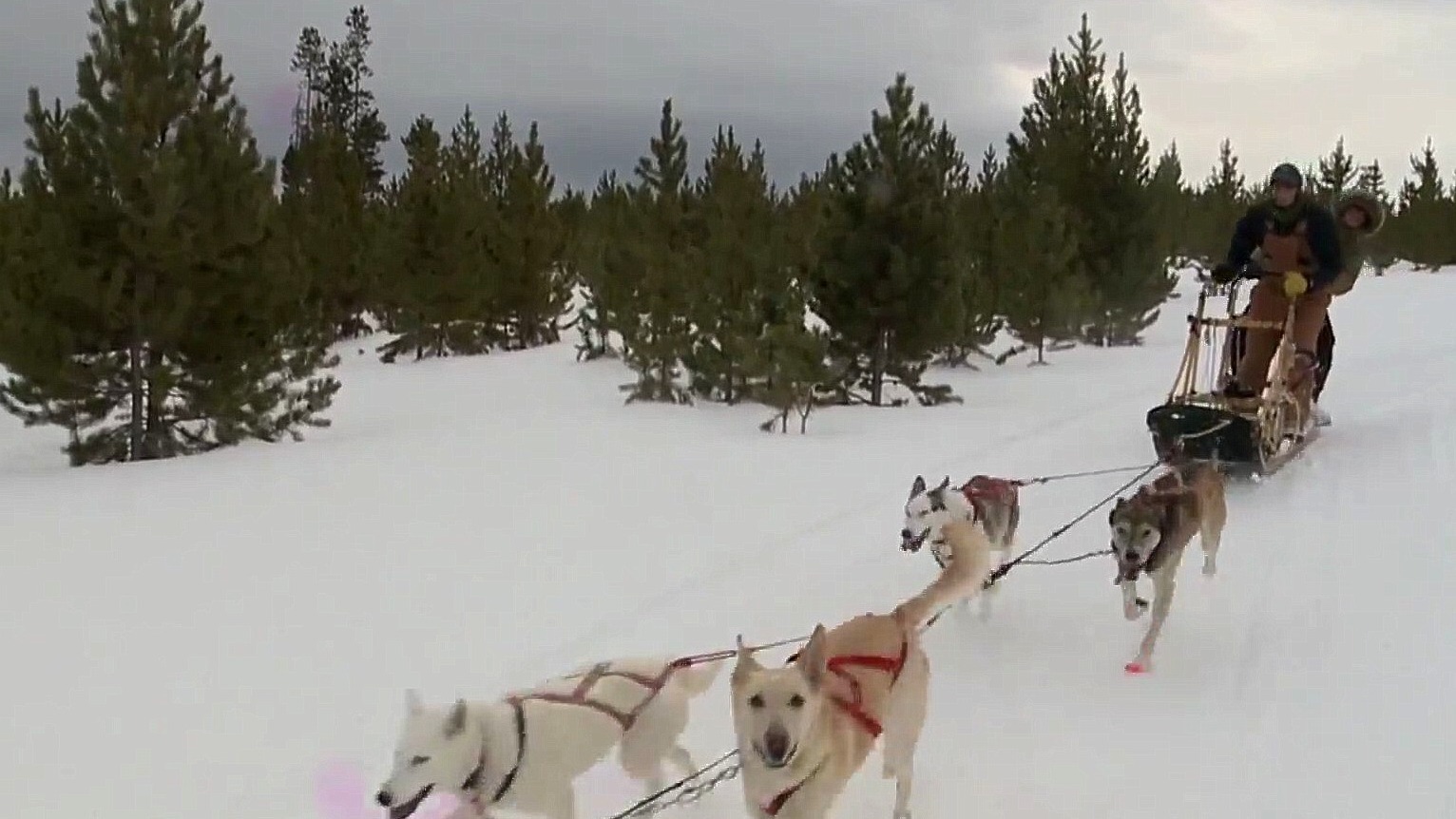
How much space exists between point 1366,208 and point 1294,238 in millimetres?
1241

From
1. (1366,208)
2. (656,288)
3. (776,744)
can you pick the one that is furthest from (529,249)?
(776,744)

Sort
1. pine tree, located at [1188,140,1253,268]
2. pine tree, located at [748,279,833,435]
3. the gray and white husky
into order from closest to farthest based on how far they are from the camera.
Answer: the gray and white husky → pine tree, located at [748,279,833,435] → pine tree, located at [1188,140,1253,268]

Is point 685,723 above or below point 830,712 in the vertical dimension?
below

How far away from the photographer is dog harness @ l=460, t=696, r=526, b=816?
2.87 meters

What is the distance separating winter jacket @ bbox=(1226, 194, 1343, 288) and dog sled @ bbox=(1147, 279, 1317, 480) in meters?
0.31

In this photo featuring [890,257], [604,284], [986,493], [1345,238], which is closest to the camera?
[986,493]

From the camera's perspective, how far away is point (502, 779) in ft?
9.58

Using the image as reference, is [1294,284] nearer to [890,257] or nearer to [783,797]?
[890,257]

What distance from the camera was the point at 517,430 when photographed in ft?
37.7

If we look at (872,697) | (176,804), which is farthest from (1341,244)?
(176,804)

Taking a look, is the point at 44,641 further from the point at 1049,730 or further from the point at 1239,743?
the point at 1239,743

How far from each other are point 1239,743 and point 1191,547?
2477 millimetres

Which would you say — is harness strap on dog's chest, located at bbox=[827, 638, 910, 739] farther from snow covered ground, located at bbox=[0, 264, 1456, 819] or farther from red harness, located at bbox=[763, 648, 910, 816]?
snow covered ground, located at bbox=[0, 264, 1456, 819]

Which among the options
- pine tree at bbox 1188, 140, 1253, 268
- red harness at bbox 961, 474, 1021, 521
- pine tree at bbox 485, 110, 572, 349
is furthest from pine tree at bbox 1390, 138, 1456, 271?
red harness at bbox 961, 474, 1021, 521
